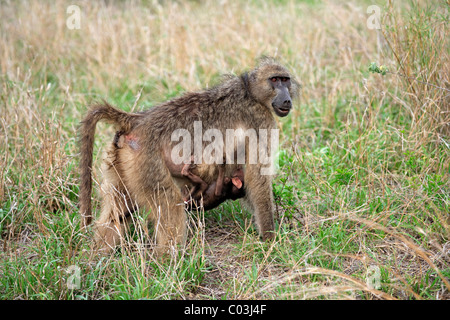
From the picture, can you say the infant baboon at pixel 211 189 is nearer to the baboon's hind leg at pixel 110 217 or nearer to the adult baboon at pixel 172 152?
the adult baboon at pixel 172 152

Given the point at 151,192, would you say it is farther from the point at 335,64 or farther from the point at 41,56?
the point at 41,56

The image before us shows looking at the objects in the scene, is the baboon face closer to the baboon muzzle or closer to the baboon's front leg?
the baboon muzzle

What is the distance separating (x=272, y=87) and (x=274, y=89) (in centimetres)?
2

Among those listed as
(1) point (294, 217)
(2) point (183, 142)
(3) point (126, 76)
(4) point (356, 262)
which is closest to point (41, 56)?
(3) point (126, 76)

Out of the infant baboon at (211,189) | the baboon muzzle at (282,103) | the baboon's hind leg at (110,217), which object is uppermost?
the baboon muzzle at (282,103)

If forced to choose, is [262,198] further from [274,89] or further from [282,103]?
[274,89]

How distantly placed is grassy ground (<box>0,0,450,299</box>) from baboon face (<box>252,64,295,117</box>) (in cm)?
53

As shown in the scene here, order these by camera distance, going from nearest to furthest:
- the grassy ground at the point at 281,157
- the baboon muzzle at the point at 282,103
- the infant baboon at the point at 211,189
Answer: the grassy ground at the point at 281,157 < the infant baboon at the point at 211,189 < the baboon muzzle at the point at 282,103

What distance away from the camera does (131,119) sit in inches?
121

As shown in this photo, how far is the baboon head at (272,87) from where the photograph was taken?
3248 millimetres

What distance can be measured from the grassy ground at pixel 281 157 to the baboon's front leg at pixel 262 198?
0.12 metres

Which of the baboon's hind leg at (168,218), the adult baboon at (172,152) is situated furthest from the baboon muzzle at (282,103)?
the baboon's hind leg at (168,218)

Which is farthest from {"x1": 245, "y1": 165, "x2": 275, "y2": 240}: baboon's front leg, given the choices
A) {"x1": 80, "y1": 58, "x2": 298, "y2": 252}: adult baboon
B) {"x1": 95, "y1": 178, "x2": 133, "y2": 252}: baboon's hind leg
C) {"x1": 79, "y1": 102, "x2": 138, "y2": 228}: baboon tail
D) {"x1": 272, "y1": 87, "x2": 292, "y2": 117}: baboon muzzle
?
{"x1": 79, "y1": 102, "x2": 138, "y2": 228}: baboon tail

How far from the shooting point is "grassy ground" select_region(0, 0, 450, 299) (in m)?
2.72
